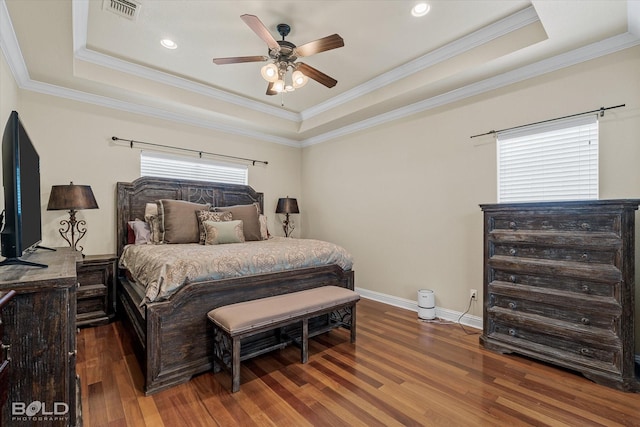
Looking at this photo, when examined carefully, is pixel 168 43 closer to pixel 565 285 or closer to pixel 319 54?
pixel 319 54

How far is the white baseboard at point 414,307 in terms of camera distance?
10.3ft

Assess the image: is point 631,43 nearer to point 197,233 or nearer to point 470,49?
point 470,49

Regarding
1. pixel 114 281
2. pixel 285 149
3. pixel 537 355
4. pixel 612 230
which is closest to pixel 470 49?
pixel 612 230

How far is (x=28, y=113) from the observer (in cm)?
315

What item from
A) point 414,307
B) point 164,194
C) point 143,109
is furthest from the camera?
point 164,194

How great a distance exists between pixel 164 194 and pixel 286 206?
6.08 feet

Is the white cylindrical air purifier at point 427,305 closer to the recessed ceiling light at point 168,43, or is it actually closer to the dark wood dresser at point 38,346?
the dark wood dresser at point 38,346

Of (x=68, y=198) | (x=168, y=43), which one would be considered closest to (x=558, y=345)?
(x=168, y=43)

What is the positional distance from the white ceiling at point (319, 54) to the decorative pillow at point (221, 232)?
165cm

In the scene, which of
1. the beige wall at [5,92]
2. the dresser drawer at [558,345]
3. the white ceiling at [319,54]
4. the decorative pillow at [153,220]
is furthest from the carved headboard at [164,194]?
the dresser drawer at [558,345]

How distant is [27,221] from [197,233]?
1751mm

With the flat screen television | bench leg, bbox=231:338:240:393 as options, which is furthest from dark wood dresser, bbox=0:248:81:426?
bench leg, bbox=231:338:240:393

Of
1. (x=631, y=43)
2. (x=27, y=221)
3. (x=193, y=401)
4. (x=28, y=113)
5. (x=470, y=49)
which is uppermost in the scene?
(x=470, y=49)

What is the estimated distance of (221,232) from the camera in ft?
10.9
